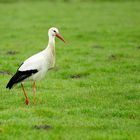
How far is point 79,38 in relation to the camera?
28.3 metres

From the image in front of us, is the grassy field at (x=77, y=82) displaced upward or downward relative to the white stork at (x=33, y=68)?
downward

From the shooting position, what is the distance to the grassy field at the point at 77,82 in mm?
11359

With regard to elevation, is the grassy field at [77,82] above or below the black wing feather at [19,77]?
below

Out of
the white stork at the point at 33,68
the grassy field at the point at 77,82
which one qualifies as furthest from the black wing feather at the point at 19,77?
the grassy field at the point at 77,82

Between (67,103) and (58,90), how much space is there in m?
1.81

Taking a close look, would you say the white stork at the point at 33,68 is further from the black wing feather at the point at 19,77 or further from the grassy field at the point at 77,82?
the grassy field at the point at 77,82

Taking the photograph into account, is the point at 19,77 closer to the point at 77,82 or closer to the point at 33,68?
the point at 33,68

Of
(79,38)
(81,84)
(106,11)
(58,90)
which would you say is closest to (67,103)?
(58,90)

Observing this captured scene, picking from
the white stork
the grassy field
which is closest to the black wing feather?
the white stork

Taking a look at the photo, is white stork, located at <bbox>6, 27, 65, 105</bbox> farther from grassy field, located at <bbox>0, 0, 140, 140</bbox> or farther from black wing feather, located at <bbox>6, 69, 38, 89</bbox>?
grassy field, located at <bbox>0, 0, 140, 140</bbox>

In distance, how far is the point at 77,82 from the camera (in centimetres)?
1689

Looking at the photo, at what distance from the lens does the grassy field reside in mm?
11359

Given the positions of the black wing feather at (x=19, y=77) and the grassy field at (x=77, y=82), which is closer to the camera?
the grassy field at (x=77, y=82)

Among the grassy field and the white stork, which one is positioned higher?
the white stork
